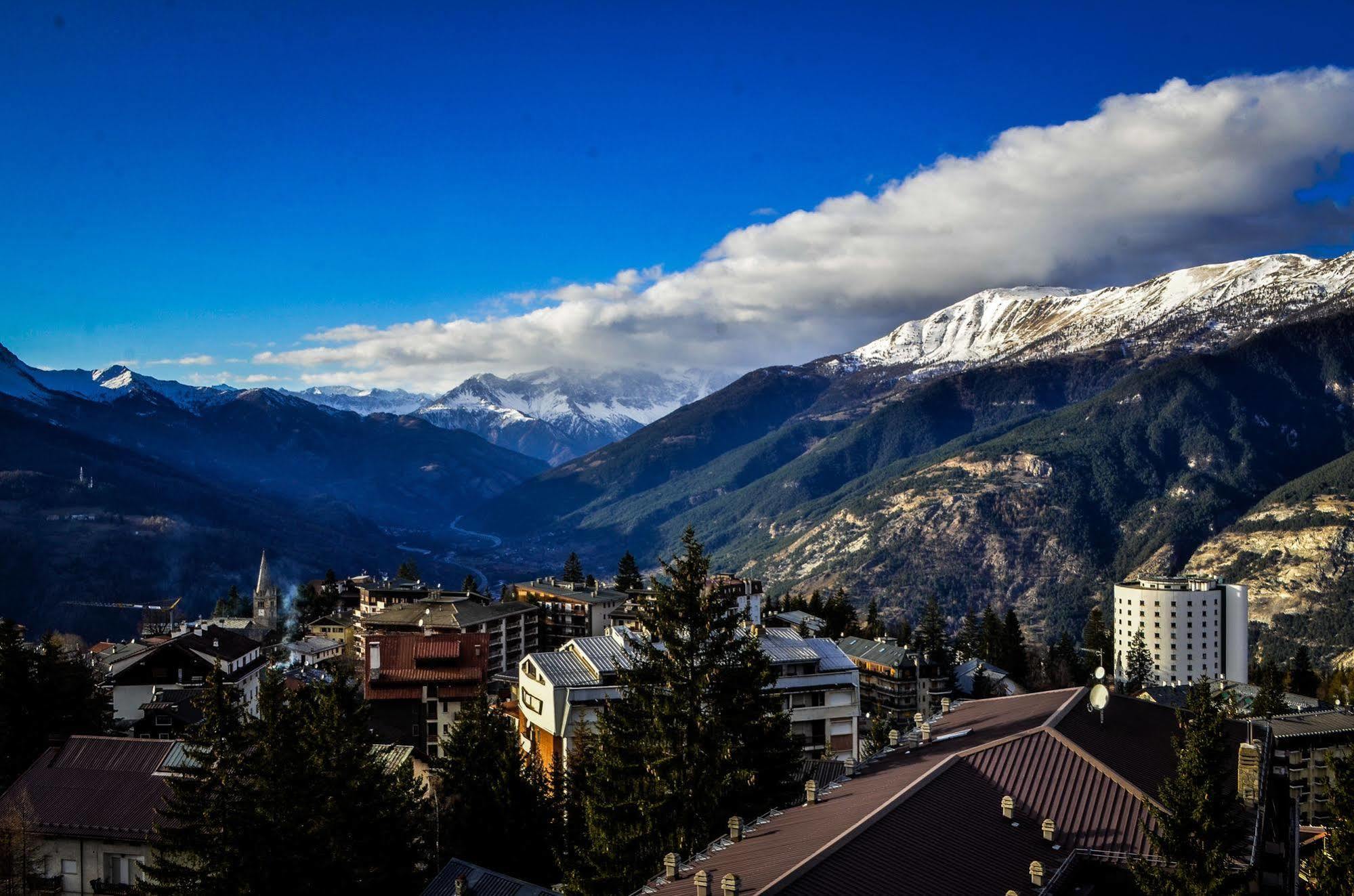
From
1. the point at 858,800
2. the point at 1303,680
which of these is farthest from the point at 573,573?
the point at 858,800

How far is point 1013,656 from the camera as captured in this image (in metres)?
124

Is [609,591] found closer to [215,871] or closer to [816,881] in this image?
[215,871]

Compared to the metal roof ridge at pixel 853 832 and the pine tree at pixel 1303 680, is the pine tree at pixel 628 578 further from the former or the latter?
the metal roof ridge at pixel 853 832

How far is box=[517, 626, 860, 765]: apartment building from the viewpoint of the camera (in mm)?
53125

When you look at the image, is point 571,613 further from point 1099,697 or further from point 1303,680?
point 1303,680

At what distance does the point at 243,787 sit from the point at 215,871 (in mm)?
2506

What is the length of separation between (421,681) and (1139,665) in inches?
3677

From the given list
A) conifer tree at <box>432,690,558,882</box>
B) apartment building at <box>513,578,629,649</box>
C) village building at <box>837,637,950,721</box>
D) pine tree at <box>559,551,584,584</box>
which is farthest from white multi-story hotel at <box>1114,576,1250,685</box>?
conifer tree at <box>432,690,558,882</box>

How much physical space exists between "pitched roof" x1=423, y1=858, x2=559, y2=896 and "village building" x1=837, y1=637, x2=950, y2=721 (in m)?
72.8

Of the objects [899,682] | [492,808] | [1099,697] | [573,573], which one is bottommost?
[899,682]

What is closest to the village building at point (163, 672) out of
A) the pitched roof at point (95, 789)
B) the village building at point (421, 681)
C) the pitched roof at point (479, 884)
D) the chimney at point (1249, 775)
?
the village building at point (421, 681)

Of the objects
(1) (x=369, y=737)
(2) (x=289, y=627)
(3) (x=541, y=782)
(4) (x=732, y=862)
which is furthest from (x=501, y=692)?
(2) (x=289, y=627)

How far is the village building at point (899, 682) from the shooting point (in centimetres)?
10131

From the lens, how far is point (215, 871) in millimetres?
29656
